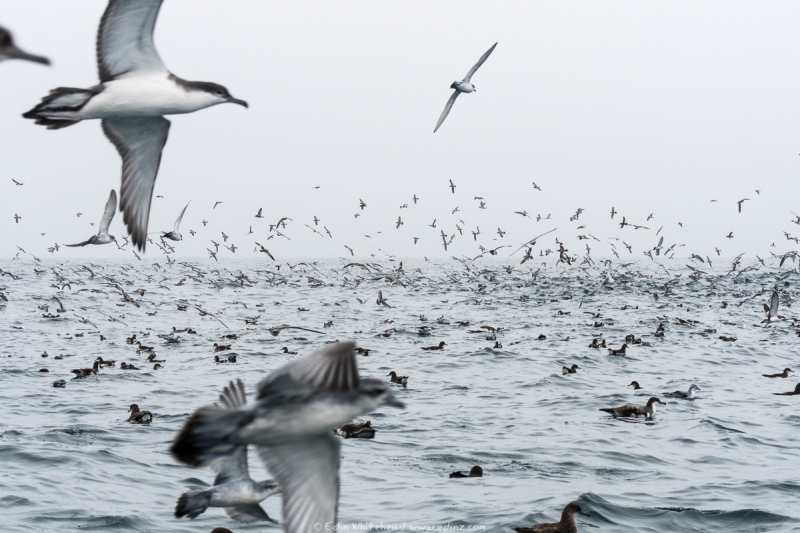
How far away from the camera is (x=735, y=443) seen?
13664mm

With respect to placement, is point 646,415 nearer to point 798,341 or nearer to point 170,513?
point 170,513

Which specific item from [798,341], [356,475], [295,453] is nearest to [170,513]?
[356,475]

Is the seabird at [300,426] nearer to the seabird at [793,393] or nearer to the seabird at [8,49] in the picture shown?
the seabird at [8,49]

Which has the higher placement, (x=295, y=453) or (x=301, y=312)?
(x=295, y=453)

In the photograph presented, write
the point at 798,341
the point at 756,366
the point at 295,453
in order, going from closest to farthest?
the point at 295,453, the point at 756,366, the point at 798,341

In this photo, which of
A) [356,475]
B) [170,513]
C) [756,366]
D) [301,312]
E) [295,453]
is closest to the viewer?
[295,453]

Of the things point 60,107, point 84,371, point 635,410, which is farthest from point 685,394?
point 60,107

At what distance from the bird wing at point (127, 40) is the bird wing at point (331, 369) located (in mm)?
1215

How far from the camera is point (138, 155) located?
3.34 m

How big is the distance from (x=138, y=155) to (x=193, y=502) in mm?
3661

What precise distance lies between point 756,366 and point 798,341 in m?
6.13

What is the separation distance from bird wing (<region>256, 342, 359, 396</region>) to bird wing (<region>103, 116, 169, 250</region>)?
80 cm

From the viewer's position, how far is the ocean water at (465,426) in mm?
9867

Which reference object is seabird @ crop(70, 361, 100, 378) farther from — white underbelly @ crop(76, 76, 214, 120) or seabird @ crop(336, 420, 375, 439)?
white underbelly @ crop(76, 76, 214, 120)
